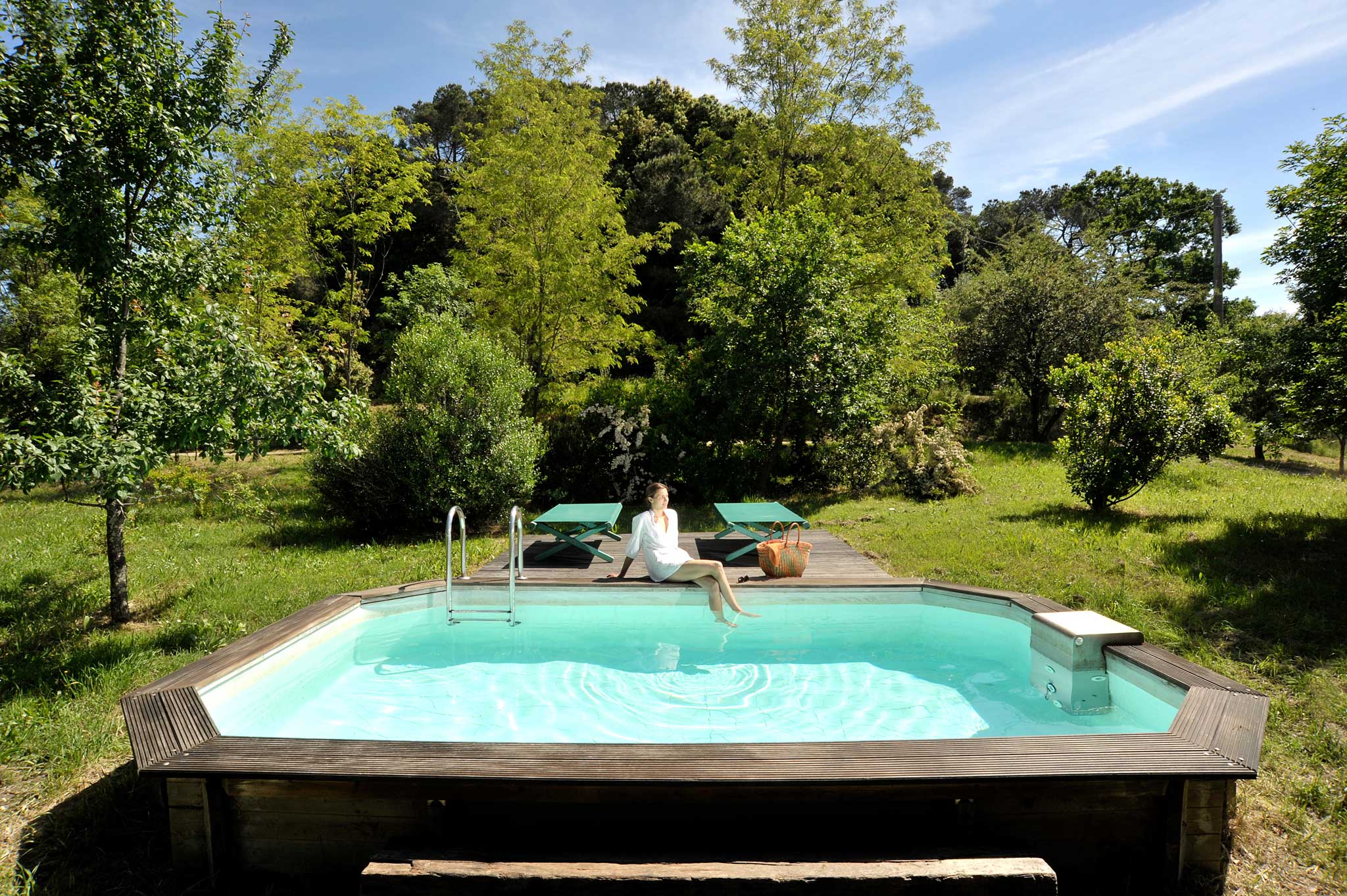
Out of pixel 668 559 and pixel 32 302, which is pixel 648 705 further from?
pixel 32 302

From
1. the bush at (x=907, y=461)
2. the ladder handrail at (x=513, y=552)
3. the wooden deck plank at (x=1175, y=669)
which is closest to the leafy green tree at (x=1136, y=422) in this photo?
the bush at (x=907, y=461)

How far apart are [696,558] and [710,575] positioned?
1443 mm

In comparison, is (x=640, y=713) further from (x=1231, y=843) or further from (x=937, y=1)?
(x=937, y=1)

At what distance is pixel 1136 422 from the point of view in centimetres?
884

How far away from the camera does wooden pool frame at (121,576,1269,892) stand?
2.80 metres

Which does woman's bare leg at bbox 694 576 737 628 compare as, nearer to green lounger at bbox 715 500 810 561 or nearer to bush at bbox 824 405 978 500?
green lounger at bbox 715 500 810 561

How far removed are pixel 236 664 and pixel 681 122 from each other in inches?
1214

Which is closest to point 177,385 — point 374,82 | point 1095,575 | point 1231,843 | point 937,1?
point 1231,843

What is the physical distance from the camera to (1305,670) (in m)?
4.75

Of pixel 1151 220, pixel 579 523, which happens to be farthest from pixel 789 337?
pixel 1151 220

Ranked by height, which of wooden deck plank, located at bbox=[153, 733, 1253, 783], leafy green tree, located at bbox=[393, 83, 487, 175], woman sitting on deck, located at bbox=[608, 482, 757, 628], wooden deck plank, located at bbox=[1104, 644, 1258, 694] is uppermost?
leafy green tree, located at bbox=[393, 83, 487, 175]

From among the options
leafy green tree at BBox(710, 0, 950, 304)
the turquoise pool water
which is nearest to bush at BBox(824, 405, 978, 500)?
leafy green tree at BBox(710, 0, 950, 304)

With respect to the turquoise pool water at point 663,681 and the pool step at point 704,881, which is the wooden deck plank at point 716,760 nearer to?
the pool step at point 704,881

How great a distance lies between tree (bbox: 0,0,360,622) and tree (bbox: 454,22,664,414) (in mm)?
6421
